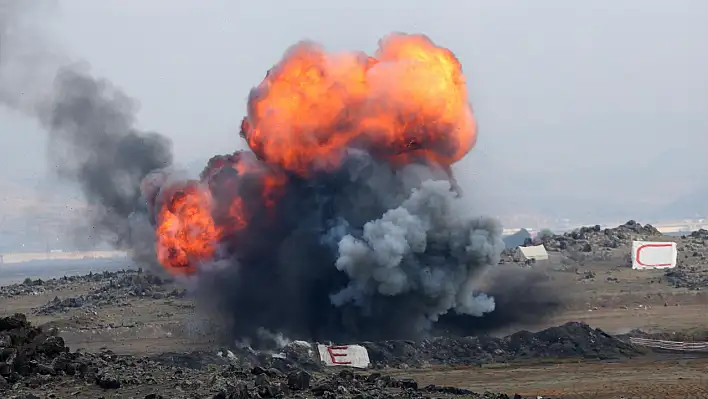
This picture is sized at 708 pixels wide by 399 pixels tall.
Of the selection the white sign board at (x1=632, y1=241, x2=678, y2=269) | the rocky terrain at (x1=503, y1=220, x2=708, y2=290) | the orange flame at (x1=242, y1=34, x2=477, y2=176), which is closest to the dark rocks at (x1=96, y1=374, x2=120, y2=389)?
the orange flame at (x1=242, y1=34, x2=477, y2=176)

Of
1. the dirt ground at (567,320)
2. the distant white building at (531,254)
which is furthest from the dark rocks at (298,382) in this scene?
the distant white building at (531,254)

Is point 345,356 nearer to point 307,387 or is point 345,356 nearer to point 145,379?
point 145,379

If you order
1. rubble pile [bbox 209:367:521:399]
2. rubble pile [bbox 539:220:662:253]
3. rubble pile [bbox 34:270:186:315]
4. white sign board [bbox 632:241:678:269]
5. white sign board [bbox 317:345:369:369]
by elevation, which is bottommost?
rubble pile [bbox 209:367:521:399]

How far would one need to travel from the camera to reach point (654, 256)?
93188 millimetres

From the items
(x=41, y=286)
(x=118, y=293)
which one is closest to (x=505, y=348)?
(x=118, y=293)

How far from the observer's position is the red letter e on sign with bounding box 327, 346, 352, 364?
56125 millimetres

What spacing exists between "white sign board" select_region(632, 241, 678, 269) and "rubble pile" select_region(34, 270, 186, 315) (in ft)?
148

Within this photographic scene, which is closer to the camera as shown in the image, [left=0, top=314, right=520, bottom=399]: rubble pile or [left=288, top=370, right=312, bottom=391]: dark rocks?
[left=0, top=314, right=520, bottom=399]: rubble pile

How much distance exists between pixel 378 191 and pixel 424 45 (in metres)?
11.2

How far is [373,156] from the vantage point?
64.1 m

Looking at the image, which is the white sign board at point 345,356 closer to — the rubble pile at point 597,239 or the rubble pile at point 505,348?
the rubble pile at point 505,348

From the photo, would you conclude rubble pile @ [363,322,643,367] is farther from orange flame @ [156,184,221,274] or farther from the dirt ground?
orange flame @ [156,184,221,274]

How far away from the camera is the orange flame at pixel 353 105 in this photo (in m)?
63.7

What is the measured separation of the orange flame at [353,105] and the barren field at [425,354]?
Result: 14121mm
